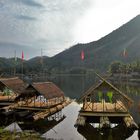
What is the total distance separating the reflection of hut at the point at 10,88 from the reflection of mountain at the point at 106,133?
20.6 meters

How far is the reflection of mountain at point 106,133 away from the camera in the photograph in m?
38.4

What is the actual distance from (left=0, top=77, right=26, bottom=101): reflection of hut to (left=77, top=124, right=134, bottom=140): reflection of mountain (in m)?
20.6

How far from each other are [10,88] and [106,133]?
25.1 meters

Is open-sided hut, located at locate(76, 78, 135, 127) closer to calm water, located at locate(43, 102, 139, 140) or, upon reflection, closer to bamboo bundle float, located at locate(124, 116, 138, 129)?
bamboo bundle float, located at locate(124, 116, 138, 129)

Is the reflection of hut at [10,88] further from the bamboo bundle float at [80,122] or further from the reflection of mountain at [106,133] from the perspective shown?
the reflection of mountain at [106,133]

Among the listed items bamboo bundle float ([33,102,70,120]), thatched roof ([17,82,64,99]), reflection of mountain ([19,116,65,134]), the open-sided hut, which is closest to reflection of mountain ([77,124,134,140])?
the open-sided hut

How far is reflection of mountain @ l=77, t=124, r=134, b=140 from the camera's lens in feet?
126

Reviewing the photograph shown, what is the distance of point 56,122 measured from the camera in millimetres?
47656

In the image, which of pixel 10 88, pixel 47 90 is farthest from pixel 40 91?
pixel 10 88

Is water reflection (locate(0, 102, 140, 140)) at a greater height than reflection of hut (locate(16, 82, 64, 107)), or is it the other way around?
reflection of hut (locate(16, 82, 64, 107))

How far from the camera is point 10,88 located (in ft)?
191

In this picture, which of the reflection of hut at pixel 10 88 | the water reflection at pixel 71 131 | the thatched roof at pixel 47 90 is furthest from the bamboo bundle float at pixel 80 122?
the reflection of hut at pixel 10 88

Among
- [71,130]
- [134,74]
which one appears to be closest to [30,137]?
[71,130]

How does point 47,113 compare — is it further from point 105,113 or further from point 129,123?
point 129,123
